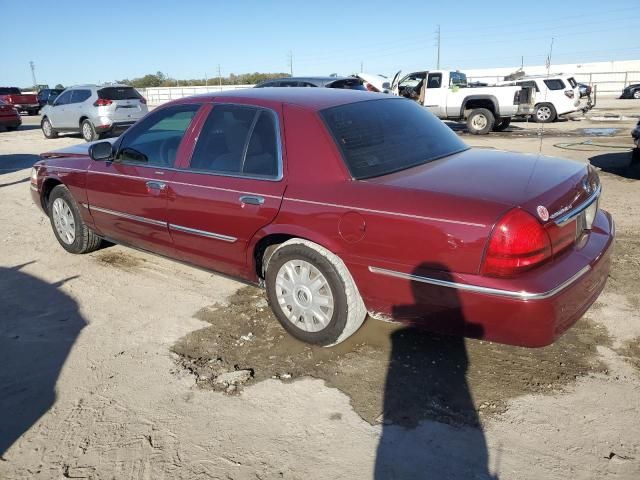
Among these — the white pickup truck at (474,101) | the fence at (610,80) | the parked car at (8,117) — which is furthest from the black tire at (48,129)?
the fence at (610,80)

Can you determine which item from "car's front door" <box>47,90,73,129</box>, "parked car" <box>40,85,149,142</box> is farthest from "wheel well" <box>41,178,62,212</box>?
"car's front door" <box>47,90,73,129</box>

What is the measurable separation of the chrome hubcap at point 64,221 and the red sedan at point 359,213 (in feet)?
3.22

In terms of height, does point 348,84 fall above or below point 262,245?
above

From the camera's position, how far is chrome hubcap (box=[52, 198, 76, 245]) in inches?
211

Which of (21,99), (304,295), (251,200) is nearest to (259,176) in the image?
(251,200)

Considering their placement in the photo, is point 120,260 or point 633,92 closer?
point 120,260

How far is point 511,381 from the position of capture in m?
3.03

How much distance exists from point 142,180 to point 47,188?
1.89 metres

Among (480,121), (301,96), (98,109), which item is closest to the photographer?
(301,96)

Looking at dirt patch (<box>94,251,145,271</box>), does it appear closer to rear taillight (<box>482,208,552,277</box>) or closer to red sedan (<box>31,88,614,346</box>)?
red sedan (<box>31,88,614,346</box>)

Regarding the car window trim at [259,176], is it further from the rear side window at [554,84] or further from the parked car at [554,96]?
the rear side window at [554,84]

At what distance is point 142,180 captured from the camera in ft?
14.1

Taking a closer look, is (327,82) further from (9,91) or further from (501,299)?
(9,91)

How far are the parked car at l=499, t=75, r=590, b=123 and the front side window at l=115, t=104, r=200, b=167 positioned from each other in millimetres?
15587
